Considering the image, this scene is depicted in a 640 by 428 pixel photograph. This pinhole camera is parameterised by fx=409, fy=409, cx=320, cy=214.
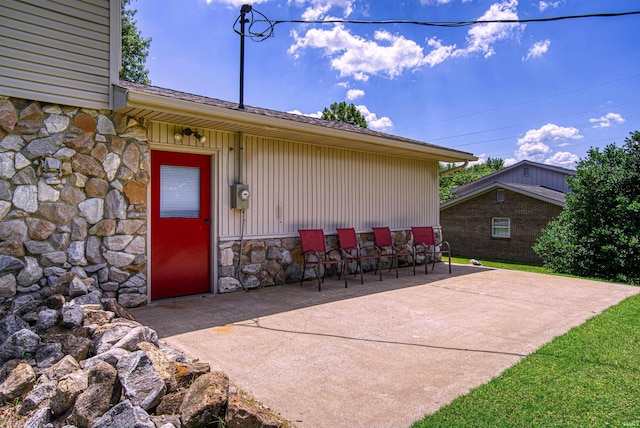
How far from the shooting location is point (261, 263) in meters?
6.00

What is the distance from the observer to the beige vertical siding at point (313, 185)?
5629mm

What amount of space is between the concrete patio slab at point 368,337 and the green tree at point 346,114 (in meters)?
21.2

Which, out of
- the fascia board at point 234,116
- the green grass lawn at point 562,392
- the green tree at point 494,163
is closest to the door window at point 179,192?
the fascia board at point 234,116

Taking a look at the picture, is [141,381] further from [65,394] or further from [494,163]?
[494,163]

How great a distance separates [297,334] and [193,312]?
1406mm

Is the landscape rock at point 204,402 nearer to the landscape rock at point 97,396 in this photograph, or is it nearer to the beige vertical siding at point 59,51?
the landscape rock at point 97,396

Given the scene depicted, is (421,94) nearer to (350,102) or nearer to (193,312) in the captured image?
(350,102)

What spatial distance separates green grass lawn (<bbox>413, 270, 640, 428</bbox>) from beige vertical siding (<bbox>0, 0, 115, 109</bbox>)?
433 centimetres

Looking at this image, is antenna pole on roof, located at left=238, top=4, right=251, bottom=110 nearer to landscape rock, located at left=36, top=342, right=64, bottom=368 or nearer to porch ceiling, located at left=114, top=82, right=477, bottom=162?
porch ceiling, located at left=114, top=82, right=477, bottom=162

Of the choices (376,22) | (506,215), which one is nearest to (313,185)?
(376,22)

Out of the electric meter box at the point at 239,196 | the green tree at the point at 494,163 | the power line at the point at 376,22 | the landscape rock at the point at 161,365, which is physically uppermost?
the green tree at the point at 494,163

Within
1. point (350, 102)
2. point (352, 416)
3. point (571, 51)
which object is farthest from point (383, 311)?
point (350, 102)

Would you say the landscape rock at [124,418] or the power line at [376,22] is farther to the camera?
the power line at [376,22]

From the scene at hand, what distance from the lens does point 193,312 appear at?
177 inches
